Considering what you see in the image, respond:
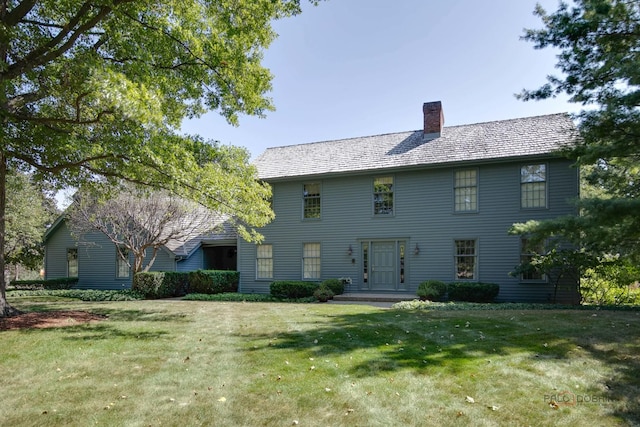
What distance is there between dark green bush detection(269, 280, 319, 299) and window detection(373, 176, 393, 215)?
398cm

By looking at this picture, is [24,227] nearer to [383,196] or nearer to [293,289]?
[293,289]

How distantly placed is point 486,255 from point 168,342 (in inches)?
458

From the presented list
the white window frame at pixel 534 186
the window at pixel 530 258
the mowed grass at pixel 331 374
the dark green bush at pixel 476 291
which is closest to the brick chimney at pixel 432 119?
the white window frame at pixel 534 186

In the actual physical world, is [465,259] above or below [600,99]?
below

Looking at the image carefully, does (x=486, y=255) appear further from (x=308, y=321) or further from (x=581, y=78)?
(x=308, y=321)

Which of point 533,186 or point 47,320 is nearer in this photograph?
point 47,320

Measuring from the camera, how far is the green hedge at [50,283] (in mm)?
21656

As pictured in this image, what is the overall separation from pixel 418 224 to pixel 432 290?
291 centimetres

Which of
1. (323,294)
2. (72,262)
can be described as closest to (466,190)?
(323,294)

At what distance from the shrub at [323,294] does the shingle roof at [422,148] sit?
501 cm

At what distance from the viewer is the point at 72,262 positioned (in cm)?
2300

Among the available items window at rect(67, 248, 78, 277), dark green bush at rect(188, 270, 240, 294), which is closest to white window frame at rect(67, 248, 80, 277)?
window at rect(67, 248, 78, 277)

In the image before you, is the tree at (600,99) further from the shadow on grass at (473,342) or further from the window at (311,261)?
the window at (311,261)

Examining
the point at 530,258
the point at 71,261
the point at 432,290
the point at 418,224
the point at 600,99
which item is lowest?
the point at 432,290
